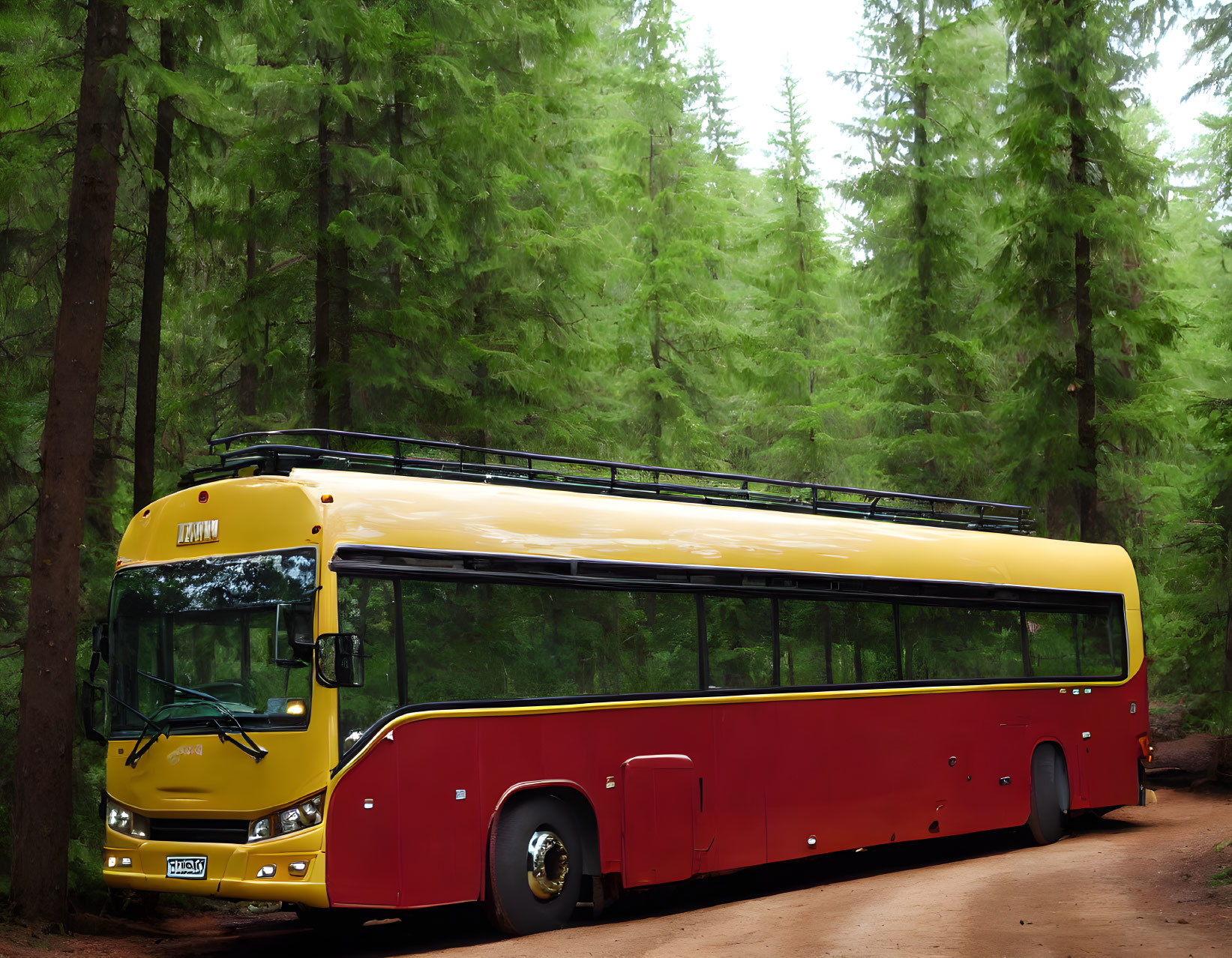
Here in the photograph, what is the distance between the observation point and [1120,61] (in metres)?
23.6

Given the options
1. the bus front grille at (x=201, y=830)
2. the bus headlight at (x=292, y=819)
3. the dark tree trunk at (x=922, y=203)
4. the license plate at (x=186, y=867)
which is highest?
the dark tree trunk at (x=922, y=203)

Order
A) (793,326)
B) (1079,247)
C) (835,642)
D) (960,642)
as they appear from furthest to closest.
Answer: (793,326), (1079,247), (960,642), (835,642)

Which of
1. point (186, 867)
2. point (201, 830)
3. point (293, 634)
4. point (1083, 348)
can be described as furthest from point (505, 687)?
point (1083, 348)

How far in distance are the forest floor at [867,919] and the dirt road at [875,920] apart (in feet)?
0.09

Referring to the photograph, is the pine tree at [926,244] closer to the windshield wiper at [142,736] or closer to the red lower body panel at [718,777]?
the red lower body panel at [718,777]

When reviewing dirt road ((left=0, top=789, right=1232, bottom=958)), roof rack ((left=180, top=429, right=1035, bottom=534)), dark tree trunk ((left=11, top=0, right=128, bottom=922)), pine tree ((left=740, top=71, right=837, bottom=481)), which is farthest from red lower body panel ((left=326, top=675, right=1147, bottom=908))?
pine tree ((left=740, top=71, right=837, bottom=481))

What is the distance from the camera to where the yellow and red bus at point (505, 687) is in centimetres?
919

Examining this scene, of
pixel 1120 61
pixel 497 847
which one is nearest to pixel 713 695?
pixel 497 847

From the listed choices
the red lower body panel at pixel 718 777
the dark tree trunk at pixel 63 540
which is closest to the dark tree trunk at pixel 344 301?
the dark tree trunk at pixel 63 540

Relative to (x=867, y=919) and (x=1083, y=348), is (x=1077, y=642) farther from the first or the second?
(x=867, y=919)

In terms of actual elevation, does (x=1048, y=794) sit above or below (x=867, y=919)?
above

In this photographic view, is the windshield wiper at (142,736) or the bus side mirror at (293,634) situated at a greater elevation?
the bus side mirror at (293,634)

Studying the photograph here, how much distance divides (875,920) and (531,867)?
2711mm

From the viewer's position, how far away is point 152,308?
55.6 ft
